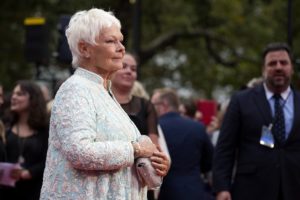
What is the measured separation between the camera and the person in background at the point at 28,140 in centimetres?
821

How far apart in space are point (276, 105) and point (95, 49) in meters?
3.04

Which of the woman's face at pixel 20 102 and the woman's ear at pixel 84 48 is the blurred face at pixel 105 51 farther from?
the woman's face at pixel 20 102

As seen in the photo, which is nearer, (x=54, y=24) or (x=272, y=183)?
(x=272, y=183)

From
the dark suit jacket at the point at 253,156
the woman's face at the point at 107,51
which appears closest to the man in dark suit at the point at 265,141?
the dark suit jacket at the point at 253,156

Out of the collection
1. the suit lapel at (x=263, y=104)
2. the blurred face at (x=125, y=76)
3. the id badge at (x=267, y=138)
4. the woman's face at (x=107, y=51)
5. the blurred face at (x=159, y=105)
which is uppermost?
the woman's face at (x=107, y=51)

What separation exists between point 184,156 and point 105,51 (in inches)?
170

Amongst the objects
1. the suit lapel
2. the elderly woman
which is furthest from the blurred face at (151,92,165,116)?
the elderly woman

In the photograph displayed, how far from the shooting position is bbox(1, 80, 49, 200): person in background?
26.9 feet

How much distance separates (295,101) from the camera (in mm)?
7227

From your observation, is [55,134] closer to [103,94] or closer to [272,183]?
[103,94]

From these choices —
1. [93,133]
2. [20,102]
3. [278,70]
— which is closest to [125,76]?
[278,70]

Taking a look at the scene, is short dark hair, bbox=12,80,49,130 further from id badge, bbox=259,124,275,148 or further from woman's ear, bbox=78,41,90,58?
woman's ear, bbox=78,41,90,58

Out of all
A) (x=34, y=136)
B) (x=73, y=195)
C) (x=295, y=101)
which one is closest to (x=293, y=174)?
(x=295, y=101)

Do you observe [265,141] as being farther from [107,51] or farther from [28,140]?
[107,51]
